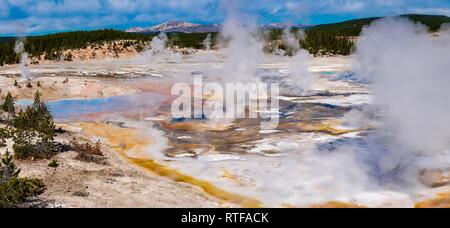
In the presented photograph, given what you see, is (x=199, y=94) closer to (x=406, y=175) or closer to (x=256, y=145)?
(x=256, y=145)

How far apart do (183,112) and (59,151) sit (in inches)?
274

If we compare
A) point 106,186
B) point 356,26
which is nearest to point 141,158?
point 106,186

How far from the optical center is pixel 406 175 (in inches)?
450

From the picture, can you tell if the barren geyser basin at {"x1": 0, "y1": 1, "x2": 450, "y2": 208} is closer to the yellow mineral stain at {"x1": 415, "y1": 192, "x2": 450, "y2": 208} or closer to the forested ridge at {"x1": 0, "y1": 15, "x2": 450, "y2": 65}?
the yellow mineral stain at {"x1": 415, "y1": 192, "x2": 450, "y2": 208}

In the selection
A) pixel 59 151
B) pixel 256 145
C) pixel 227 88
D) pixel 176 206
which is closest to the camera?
pixel 176 206

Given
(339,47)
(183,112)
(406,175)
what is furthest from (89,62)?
(406,175)

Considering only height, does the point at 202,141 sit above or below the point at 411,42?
below

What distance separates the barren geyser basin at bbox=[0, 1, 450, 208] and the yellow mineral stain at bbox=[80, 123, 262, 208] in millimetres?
29

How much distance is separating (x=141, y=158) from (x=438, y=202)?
6.64 meters

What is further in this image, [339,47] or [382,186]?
[339,47]

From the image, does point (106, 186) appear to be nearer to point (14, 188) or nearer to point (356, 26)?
point (14, 188)

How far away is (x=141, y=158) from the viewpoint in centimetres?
1339

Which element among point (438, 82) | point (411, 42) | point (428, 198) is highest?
point (411, 42)

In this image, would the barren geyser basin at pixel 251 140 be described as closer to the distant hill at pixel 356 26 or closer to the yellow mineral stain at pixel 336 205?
the yellow mineral stain at pixel 336 205
